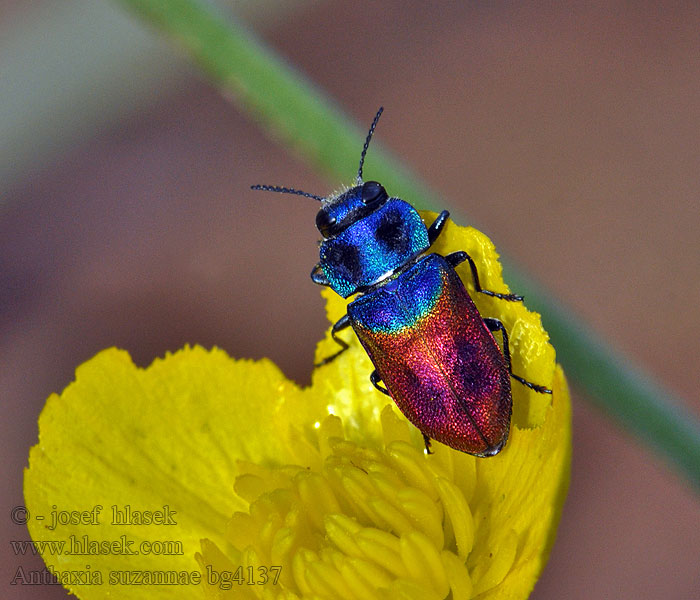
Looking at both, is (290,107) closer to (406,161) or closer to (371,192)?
(371,192)

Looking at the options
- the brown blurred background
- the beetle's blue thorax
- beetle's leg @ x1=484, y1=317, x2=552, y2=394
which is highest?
the beetle's blue thorax

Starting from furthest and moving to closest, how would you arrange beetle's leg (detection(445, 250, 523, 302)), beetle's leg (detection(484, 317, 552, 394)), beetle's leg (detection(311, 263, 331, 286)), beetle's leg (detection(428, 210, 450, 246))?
beetle's leg (detection(311, 263, 331, 286)), beetle's leg (detection(428, 210, 450, 246)), beetle's leg (detection(445, 250, 523, 302)), beetle's leg (detection(484, 317, 552, 394))

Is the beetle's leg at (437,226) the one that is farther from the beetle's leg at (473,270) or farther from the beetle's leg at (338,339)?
the beetle's leg at (338,339)

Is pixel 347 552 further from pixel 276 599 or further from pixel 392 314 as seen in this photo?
pixel 392 314

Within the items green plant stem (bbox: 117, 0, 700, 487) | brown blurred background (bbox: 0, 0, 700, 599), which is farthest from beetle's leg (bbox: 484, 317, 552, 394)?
brown blurred background (bbox: 0, 0, 700, 599)

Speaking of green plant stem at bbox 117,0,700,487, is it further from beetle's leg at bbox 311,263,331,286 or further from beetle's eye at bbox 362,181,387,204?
beetle's leg at bbox 311,263,331,286

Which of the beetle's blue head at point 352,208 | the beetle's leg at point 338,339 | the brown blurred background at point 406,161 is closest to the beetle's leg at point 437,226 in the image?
the beetle's blue head at point 352,208
